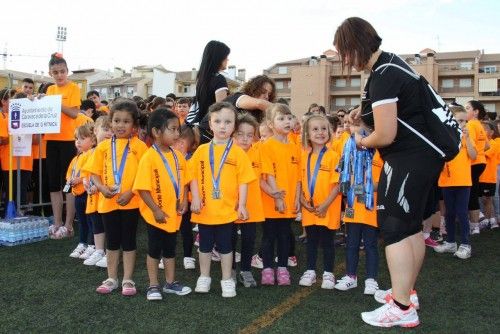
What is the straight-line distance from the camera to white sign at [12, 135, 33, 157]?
6.83 metres

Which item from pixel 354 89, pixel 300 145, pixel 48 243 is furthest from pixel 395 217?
pixel 354 89

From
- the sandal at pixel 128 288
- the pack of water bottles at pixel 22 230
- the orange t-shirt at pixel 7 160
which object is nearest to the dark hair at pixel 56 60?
the orange t-shirt at pixel 7 160

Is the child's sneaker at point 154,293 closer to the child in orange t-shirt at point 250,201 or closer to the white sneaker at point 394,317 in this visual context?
the child in orange t-shirt at point 250,201

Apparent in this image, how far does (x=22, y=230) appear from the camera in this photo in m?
6.17

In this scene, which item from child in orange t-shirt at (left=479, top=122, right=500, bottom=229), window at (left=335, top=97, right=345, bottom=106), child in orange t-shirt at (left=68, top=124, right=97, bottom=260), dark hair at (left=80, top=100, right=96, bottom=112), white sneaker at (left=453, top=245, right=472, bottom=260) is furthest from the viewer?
window at (left=335, top=97, right=345, bottom=106)

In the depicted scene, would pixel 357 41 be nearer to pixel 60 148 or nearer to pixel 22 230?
pixel 60 148

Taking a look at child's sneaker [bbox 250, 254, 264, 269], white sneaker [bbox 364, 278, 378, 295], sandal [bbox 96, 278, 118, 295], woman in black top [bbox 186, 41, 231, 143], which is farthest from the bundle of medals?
sandal [bbox 96, 278, 118, 295]

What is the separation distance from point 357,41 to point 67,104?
4.72 metres

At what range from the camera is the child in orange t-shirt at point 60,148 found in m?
6.59

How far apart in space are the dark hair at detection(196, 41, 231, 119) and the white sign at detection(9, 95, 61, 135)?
220cm

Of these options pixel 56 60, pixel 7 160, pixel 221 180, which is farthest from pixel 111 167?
pixel 7 160

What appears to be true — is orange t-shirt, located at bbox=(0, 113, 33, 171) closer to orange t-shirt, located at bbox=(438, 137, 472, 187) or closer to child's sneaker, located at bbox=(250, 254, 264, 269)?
child's sneaker, located at bbox=(250, 254, 264, 269)

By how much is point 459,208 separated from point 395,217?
2951mm

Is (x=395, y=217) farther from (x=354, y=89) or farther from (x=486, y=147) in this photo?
(x=354, y=89)
